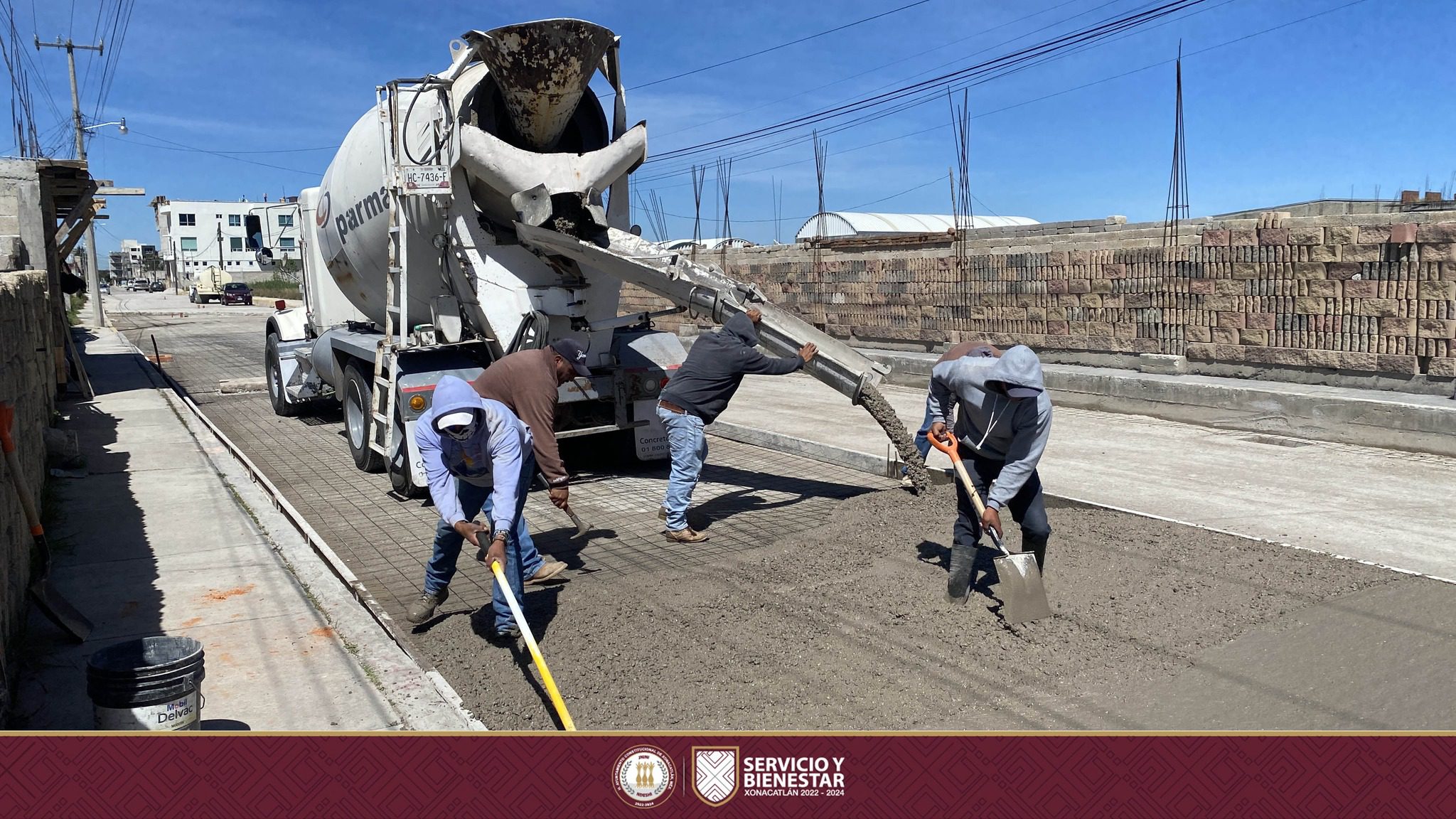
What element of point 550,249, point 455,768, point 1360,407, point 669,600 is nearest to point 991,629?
point 669,600

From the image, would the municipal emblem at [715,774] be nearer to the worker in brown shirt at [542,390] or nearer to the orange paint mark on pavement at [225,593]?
the worker in brown shirt at [542,390]

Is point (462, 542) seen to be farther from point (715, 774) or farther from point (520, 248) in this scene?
point (520, 248)

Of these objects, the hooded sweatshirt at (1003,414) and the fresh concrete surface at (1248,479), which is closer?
the hooded sweatshirt at (1003,414)

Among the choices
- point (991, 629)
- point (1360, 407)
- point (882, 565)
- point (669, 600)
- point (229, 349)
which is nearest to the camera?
point (991, 629)

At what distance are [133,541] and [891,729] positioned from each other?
17.9 feet

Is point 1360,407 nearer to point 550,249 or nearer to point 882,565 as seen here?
point 882,565

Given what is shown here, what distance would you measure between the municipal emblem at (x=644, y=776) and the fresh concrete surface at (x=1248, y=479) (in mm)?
4904

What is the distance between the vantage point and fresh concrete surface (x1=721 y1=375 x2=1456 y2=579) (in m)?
6.58

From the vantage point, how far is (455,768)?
302 centimetres

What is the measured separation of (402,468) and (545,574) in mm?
2791

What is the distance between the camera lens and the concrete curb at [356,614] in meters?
4.12

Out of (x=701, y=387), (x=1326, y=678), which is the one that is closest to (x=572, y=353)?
(x=701, y=387)

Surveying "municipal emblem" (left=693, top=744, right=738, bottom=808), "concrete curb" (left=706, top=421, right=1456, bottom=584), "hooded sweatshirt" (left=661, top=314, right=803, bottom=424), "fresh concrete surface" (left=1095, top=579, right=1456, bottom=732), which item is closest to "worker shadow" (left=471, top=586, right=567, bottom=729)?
"municipal emblem" (left=693, top=744, right=738, bottom=808)

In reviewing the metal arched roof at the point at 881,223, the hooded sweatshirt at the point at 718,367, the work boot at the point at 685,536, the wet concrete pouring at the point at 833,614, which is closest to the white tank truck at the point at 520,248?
the hooded sweatshirt at the point at 718,367
